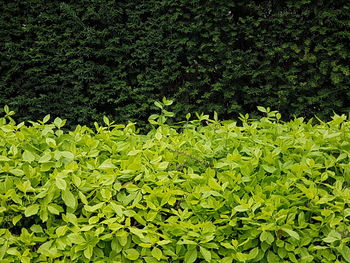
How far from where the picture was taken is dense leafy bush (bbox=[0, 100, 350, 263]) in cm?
161

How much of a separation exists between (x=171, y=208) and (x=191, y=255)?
9.1 inches

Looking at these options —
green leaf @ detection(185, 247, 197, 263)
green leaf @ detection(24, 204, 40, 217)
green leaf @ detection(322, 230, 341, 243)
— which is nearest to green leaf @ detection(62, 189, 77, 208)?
green leaf @ detection(24, 204, 40, 217)

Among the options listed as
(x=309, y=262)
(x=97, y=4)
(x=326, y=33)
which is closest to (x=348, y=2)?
(x=326, y=33)

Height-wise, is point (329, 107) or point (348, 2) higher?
point (348, 2)

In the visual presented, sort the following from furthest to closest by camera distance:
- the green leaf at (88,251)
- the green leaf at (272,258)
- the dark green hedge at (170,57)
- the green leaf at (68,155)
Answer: the dark green hedge at (170,57), the green leaf at (68,155), the green leaf at (272,258), the green leaf at (88,251)

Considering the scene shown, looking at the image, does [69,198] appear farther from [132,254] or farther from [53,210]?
[132,254]

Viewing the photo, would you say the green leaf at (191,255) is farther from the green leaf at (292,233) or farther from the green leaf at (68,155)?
the green leaf at (68,155)

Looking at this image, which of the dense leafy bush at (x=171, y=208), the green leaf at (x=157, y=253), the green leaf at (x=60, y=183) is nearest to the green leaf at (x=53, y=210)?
the dense leafy bush at (x=171, y=208)

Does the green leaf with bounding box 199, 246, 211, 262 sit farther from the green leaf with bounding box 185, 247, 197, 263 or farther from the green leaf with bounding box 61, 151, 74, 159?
the green leaf with bounding box 61, 151, 74, 159

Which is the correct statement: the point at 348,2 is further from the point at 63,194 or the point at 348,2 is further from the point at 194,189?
the point at 63,194

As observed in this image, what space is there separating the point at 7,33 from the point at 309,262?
5.23 metres

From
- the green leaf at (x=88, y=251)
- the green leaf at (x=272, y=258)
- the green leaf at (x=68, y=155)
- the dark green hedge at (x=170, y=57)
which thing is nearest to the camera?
the green leaf at (x=88, y=251)

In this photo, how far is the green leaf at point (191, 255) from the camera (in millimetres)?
1587

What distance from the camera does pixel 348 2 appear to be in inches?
187
